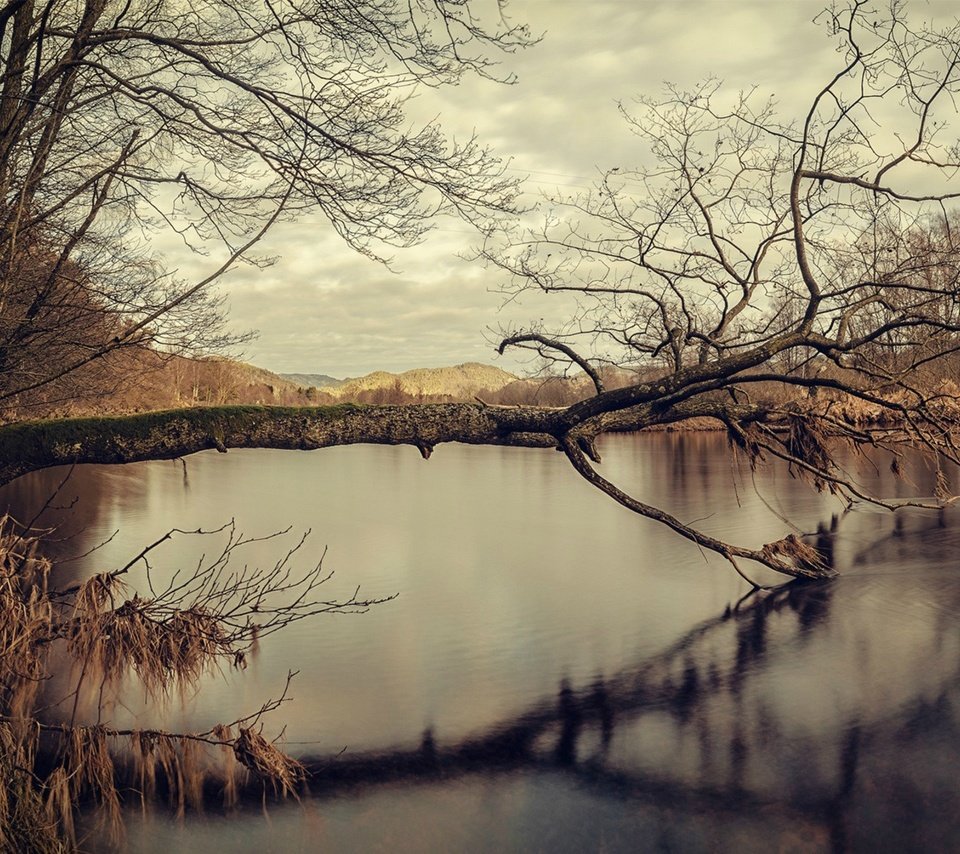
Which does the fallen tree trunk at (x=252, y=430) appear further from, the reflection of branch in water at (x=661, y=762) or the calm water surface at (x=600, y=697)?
the reflection of branch in water at (x=661, y=762)

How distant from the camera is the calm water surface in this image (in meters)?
5.72

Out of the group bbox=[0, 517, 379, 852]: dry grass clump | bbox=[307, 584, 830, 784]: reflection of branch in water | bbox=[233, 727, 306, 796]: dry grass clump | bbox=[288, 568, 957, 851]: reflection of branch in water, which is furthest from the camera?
bbox=[307, 584, 830, 784]: reflection of branch in water

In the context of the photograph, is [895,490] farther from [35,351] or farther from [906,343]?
[35,351]

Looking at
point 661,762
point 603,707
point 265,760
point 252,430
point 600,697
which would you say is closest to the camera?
point 265,760

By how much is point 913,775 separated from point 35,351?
28.8 feet

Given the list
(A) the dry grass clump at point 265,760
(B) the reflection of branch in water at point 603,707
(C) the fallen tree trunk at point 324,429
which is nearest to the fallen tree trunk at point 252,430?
(C) the fallen tree trunk at point 324,429

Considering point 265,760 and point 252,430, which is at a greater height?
point 252,430

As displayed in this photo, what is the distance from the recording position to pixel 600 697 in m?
8.16

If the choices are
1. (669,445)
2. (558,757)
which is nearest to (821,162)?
(558,757)

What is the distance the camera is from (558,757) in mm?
6766

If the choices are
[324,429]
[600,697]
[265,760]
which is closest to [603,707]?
[600,697]

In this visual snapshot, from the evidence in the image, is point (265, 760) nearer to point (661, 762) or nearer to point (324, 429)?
point (661, 762)

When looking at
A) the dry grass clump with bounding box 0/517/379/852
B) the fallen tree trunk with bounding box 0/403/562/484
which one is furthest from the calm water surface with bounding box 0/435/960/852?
the fallen tree trunk with bounding box 0/403/562/484

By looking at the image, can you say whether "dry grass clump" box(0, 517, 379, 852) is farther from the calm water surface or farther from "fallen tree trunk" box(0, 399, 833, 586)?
"fallen tree trunk" box(0, 399, 833, 586)
